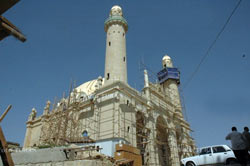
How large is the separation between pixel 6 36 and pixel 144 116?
16.8 m

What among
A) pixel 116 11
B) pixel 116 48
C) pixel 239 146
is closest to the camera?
pixel 239 146

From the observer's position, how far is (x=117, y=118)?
17.9 metres

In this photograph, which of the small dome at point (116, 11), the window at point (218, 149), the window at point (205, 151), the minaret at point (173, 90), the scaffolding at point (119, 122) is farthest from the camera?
the minaret at point (173, 90)

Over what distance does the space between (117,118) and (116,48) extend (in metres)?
9.06

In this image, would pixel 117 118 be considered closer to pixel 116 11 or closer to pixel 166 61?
pixel 116 11

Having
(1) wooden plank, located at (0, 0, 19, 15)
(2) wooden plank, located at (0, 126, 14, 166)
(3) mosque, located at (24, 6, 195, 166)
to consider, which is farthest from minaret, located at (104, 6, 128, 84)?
(2) wooden plank, located at (0, 126, 14, 166)

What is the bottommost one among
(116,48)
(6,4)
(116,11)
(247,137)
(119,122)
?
(247,137)

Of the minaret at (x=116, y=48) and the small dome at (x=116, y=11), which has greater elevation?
the small dome at (x=116, y=11)

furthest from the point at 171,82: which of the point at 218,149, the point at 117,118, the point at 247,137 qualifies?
the point at 247,137


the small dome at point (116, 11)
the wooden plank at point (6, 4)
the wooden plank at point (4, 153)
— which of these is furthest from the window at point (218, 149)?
the small dome at point (116, 11)

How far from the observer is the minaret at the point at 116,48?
21906 millimetres

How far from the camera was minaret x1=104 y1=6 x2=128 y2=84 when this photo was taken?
21906 mm

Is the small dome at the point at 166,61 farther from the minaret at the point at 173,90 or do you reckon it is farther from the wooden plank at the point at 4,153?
the wooden plank at the point at 4,153

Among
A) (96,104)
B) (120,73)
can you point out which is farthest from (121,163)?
(120,73)
